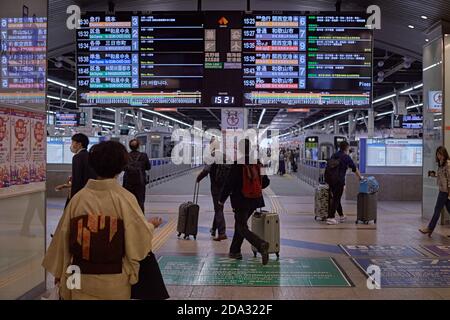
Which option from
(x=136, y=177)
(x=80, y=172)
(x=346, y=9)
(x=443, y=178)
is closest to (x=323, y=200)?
(x=443, y=178)

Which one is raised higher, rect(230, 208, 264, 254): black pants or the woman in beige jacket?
the woman in beige jacket

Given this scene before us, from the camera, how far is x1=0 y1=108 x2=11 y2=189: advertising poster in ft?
15.0

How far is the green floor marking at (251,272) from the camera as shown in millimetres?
5785

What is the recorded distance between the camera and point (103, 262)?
2789 mm

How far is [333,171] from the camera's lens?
34.2ft

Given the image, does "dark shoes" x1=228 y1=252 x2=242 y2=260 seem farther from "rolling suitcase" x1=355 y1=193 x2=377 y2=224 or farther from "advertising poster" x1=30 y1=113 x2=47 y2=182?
"rolling suitcase" x1=355 y1=193 x2=377 y2=224

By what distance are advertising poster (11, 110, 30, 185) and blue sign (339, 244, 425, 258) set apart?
450cm

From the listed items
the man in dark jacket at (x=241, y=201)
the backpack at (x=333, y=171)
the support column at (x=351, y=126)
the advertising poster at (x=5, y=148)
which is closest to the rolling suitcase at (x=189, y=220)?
the man in dark jacket at (x=241, y=201)

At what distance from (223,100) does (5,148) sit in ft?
14.1

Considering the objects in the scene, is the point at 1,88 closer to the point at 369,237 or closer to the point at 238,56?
the point at 238,56

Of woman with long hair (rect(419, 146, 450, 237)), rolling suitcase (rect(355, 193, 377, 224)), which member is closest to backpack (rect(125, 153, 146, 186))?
rolling suitcase (rect(355, 193, 377, 224))

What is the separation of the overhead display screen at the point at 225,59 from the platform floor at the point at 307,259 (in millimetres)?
2222
